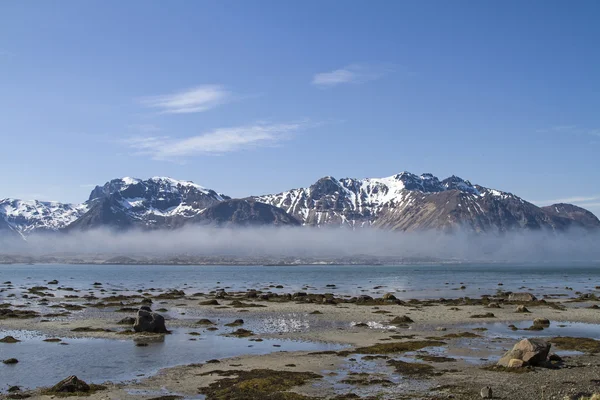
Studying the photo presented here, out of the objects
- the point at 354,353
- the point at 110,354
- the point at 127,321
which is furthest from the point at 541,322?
the point at 127,321

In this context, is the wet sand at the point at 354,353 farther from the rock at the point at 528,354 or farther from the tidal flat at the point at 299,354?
the rock at the point at 528,354

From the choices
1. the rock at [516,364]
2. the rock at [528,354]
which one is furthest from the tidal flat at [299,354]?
the rock at [528,354]

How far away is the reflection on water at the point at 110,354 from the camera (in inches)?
1259

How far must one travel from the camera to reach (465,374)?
31.1m

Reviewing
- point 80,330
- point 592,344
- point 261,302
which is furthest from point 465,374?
point 261,302

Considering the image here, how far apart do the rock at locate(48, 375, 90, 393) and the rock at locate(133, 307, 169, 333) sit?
2040 centimetres

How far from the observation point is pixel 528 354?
3225 centimetres

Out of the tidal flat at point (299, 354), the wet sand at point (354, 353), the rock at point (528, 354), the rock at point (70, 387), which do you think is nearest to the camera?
the rock at point (70, 387)

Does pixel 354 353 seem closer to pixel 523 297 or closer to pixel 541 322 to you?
pixel 541 322

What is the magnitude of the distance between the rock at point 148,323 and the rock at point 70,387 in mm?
20402

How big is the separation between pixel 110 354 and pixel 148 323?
32.2 feet

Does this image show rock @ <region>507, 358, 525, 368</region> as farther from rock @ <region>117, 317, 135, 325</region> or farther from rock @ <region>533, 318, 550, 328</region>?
rock @ <region>117, 317, 135, 325</region>

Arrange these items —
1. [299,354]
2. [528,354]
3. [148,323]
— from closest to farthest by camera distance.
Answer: [528,354] → [299,354] → [148,323]

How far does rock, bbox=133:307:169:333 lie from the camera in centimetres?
4825
